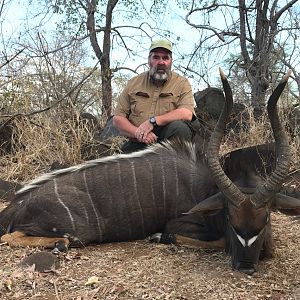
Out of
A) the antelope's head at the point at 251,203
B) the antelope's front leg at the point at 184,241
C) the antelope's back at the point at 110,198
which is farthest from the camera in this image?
the antelope's back at the point at 110,198

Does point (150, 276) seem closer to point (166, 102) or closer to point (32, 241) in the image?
point (32, 241)

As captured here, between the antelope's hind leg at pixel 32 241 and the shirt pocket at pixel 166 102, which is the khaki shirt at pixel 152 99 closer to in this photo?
the shirt pocket at pixel 166 102

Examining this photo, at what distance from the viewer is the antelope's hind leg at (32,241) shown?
3184mm

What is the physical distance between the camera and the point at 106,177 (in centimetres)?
351

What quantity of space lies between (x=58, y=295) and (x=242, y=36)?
651 centimetres

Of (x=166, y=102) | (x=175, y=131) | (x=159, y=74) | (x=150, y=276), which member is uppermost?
(x=159, y=74)

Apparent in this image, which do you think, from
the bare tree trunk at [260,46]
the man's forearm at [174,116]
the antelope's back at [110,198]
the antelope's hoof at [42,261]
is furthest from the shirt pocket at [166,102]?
the bare tree trunk at [260,46]

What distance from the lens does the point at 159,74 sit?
4.23m

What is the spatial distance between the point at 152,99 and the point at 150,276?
1904mm

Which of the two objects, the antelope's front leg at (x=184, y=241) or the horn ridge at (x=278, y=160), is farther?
the antelope's front leg at (x=184, y=241)

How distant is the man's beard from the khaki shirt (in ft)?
0.16

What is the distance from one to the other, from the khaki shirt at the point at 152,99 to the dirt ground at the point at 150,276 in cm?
134

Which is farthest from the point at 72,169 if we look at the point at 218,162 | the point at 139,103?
the point at 218,162

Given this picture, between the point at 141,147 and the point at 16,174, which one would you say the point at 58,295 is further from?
the point at 16,174
